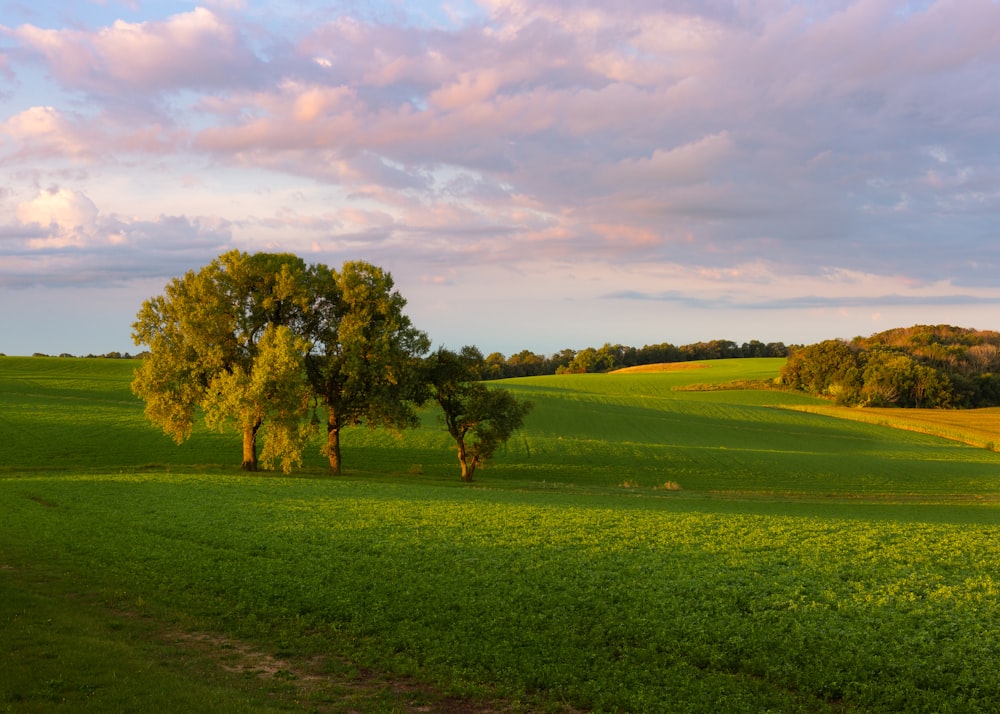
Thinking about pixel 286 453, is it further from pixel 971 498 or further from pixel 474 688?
pixel 971 498

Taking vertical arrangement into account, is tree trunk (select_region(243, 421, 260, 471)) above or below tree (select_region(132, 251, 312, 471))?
below

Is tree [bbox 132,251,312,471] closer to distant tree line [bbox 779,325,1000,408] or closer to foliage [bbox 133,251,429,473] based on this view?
foliage [bbox 133,251,429,473]

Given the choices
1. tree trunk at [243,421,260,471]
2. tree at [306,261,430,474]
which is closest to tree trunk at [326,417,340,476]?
tree at [306,261,430,474]

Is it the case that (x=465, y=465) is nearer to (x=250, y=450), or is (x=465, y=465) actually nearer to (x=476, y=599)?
(x=250, y=450)

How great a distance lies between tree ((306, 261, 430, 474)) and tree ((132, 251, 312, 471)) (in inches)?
64.7

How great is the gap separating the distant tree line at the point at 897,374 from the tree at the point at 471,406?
279 ft

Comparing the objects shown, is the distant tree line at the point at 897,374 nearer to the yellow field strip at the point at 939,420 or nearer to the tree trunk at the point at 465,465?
the yellow field strip at the point at 939,420

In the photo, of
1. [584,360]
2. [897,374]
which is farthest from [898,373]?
[584,360]

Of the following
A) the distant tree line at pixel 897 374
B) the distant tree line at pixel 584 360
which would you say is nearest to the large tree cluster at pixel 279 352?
the distant tree line at pixel 897 374

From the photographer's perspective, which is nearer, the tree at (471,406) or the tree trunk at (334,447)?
the tree trunk at (334,447)

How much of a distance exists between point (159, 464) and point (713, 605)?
140 feet

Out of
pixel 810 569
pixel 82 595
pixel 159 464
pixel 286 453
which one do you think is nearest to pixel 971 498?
pixel 810 569

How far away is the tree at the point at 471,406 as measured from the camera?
48375 millimetres

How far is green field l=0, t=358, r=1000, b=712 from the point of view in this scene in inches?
449
